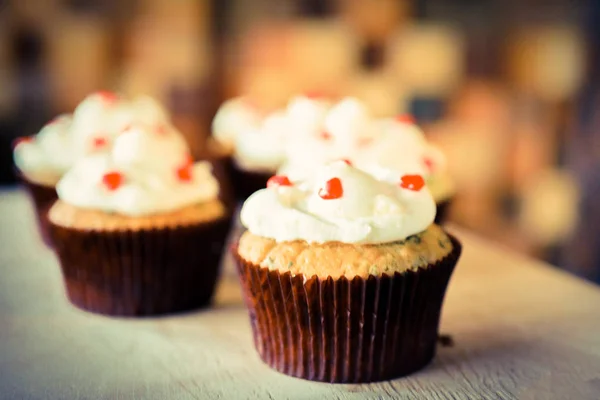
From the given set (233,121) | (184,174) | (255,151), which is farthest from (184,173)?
(233,121)

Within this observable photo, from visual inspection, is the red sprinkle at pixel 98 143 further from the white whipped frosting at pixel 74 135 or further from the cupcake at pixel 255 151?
the cupcake at pixel 255 151

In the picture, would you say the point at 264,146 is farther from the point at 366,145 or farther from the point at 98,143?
the point at 98,143

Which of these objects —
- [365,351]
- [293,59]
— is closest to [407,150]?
[365,351]

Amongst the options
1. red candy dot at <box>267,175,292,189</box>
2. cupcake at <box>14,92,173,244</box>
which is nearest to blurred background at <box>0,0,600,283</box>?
cupcake at <box>14,92,173,244</box>

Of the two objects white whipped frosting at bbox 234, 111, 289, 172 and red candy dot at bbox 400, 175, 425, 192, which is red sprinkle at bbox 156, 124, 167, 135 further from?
red candy dot at bbox 400, 175, 425, 192

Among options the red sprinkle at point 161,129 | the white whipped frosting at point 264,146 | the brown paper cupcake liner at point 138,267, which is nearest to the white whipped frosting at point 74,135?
the red sprinkle at point 161,129

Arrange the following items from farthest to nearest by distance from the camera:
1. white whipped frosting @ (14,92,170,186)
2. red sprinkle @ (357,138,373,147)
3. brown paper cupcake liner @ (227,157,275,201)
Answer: brown paper cupcake liner @ (227,157,275,201)
white whipped frosting @ (14,92,170,186)
red sprinkle @ (357,138,373,147)
